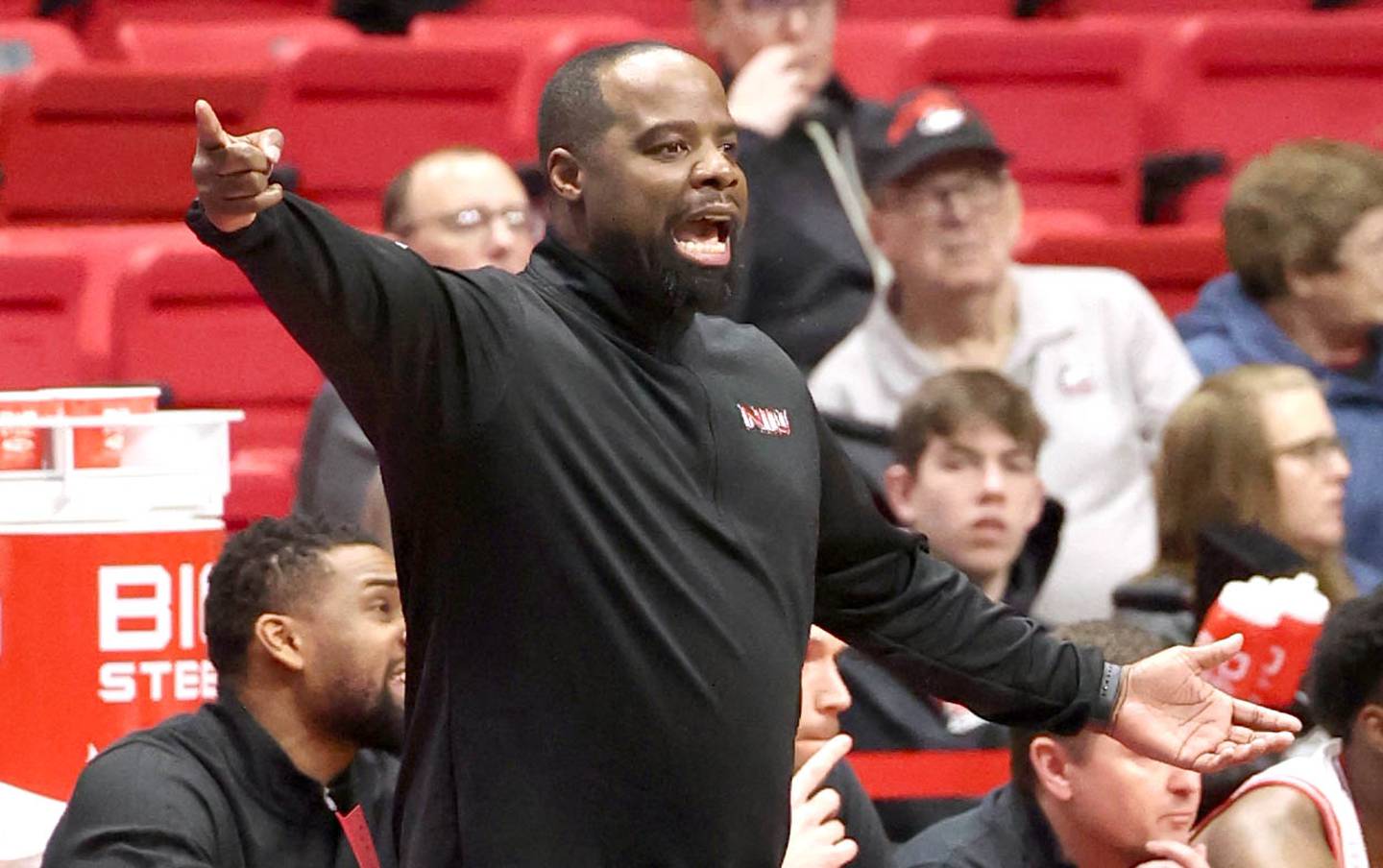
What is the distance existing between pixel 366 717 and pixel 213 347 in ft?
5.42

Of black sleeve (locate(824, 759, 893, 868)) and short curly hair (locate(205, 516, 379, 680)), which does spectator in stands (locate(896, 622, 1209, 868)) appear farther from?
short curly hair (locate(205, 516, 379, 680))

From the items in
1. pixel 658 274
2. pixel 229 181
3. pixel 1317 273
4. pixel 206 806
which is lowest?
pixel 206 806

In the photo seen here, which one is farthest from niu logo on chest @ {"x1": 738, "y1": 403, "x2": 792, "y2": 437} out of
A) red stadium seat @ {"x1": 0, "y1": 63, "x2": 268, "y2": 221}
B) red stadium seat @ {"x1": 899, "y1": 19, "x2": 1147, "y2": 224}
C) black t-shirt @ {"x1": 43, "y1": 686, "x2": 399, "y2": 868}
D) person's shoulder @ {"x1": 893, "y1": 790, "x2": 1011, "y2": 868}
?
red stadium seat @ {"x1": 899, "y1": 19, "x2": 1147, "y2": 224}

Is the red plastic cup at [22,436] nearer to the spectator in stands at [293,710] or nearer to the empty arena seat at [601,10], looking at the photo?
the spectator in stands at [293,710]

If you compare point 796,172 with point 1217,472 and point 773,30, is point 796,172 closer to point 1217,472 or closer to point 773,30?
point 773,30

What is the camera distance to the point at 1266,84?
558 cm

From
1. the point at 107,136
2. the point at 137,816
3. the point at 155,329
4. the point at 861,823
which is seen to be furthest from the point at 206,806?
the point at 107,136

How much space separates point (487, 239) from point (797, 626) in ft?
6.35

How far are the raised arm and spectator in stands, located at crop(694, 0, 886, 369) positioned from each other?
7.61 feet

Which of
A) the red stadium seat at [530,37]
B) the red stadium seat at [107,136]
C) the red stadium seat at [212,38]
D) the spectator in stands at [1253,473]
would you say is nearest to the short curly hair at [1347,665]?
the spectator in stands at [1253,473]

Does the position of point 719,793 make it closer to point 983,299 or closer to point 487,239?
point 487,239

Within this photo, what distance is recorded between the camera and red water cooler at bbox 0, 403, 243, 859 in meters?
3.07

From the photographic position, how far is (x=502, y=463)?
2051mm

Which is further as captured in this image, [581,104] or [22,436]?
[22,436]
